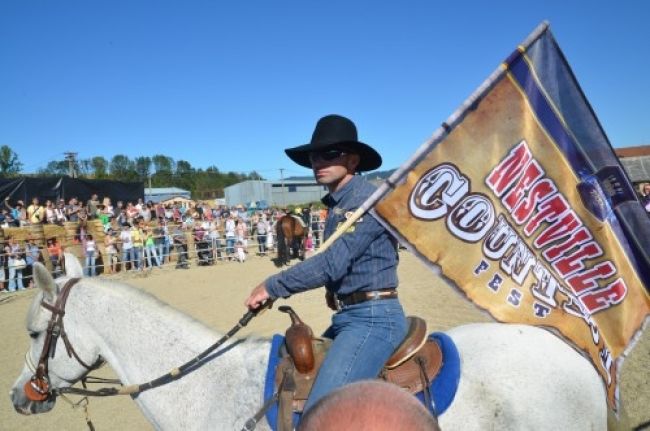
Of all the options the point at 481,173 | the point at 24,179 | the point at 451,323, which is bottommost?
the point at 451,323

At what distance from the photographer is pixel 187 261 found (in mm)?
17141

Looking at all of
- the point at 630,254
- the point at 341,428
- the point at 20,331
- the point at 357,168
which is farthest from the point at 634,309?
the point at 20,331

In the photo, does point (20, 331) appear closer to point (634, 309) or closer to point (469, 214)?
point (469, 214)

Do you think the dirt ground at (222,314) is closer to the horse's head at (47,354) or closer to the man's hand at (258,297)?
the man's hand at (258,297)

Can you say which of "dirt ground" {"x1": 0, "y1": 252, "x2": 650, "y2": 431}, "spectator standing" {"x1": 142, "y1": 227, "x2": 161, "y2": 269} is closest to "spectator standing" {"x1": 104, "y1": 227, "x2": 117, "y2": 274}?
"dirt ground" {"x1": 0, "y1": 252, "x2": 650, "y2": 431}

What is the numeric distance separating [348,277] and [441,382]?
77 cm

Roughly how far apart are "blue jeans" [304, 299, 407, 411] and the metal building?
57.0 m

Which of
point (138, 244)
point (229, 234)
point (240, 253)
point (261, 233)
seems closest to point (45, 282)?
point (138, 244)

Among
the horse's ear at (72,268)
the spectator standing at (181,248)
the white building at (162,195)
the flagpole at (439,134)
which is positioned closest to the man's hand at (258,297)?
the flagpole at (439,134)

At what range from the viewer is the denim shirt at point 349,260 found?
228 centimetres

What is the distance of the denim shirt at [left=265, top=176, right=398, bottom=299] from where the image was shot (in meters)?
2.28

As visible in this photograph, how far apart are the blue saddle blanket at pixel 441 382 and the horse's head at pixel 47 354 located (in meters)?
1.53

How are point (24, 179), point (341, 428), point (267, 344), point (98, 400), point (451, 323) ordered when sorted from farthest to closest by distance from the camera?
point (24, 179), point (451, 323), point (98, 400), point (267, 344), point (341, 428)

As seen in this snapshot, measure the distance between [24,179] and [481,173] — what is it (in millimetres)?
19432
